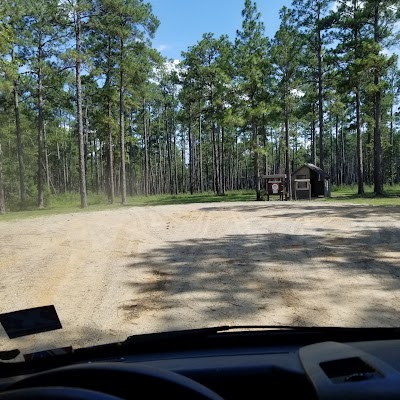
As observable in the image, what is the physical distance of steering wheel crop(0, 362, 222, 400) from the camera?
46.0 inches

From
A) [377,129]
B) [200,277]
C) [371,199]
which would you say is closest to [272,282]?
[200,277]

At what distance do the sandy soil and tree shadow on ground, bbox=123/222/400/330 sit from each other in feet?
0.05

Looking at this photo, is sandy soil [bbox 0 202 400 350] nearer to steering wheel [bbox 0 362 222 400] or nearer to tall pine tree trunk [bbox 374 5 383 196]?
steering wheel [bbox 0 362 222 400]

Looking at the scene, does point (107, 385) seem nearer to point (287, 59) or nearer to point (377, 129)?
point (377, 129)

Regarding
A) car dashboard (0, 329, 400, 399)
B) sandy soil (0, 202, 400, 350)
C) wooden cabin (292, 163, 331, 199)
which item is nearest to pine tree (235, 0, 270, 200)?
wooden cabin (292, 163, 331, 199)

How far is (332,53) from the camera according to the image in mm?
27500

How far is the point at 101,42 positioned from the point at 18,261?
2279 centimetres

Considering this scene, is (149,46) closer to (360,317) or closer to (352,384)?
(360,317)

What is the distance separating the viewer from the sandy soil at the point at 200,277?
181 inches

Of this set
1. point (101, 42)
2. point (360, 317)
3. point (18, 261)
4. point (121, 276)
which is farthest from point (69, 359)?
point (101, 42)

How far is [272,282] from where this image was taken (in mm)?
6016

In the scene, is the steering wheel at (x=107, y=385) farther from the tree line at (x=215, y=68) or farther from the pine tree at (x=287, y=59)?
the pine tree at (x=287, y=59)

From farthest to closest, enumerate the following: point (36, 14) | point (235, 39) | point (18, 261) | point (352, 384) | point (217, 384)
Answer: point (235, 39) → point (36, 14) → point (18, 261) → point (217, 384) → point (352, 384)

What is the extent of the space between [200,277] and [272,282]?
3.57 feet
